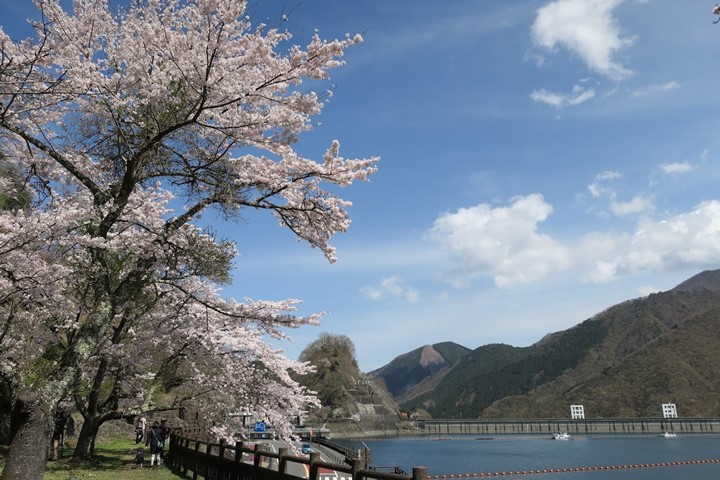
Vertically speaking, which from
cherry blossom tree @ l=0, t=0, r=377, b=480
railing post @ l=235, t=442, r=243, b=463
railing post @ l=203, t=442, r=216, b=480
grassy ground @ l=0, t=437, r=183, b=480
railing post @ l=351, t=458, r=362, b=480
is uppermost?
cherry blossom tree @ l=0, t=0, r=377, b=480

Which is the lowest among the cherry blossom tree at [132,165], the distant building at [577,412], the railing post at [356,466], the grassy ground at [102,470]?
the distant building at [577,412]

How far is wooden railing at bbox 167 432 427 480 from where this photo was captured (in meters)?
8.19

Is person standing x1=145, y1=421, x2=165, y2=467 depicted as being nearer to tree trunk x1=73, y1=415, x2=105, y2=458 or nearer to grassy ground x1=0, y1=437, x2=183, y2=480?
grassy ground x1=0, y1=437, x2=183, y2=480

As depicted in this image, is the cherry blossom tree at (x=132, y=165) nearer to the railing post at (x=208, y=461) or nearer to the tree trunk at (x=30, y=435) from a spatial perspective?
the tree trunk at (x=30, y=435)

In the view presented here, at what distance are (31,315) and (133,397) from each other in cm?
897

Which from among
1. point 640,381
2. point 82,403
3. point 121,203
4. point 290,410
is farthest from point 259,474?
point 640,381

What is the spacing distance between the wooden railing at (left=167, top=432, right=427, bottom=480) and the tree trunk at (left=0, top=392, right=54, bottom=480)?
4.28 metres

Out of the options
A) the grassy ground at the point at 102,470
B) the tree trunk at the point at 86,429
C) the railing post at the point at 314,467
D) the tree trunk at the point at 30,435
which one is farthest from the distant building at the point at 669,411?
the tree trunk at the point at 30,435

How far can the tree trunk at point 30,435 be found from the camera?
895 cm

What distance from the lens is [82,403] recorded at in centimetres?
1845

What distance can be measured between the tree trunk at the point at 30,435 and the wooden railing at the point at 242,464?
4.28 metres

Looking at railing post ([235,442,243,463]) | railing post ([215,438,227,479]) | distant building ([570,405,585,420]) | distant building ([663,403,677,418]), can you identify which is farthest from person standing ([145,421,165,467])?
distant building ([570,405,585,420])

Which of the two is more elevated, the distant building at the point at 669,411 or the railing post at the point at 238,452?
the railing post at the point at 238,452

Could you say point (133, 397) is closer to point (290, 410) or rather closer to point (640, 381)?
point (290, 410)
